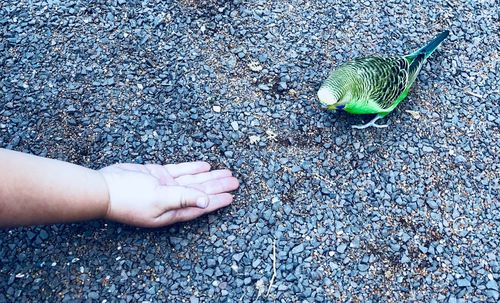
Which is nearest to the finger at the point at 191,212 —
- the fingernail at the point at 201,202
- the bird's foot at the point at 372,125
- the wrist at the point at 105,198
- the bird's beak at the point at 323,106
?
the fingernail at the point at 201,202

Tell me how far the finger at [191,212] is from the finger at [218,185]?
0.03 meters

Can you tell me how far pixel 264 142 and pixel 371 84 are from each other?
2.35 feet

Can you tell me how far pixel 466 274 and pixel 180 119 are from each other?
1.86 metres

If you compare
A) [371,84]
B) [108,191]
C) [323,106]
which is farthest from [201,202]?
[371,84]

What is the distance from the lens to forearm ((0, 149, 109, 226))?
7.88 feet

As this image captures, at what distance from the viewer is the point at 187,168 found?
10.1 feet

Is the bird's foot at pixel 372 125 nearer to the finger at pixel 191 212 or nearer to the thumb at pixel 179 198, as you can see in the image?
the finger at pixel 191 212

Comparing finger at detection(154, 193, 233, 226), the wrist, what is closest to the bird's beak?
finger at detection(154, 193, 233, 226)

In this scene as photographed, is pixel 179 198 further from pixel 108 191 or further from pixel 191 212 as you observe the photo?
pixel 108 191

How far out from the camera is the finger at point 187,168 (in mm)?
3036

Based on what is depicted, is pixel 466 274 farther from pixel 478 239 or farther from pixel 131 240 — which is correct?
pixel 131 240

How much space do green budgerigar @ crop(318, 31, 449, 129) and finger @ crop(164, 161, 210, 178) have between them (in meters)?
0.77

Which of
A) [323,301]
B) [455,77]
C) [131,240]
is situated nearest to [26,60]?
[131,240]

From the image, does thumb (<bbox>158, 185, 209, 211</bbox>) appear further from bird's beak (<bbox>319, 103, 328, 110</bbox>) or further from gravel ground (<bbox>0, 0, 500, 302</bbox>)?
bird's beak (<bbox>319, 103, 328, 110</bbox>)
